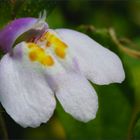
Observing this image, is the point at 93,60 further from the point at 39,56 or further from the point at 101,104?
the point at 101,104

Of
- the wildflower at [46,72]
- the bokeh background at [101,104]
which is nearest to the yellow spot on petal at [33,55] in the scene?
the wildflower at [46,72]

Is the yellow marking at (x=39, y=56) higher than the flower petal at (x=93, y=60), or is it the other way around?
the yellow marking at (x=39, y=56)

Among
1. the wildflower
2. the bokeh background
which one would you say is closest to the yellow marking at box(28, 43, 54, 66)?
the wildflower

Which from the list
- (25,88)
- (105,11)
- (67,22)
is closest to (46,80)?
(25,88)

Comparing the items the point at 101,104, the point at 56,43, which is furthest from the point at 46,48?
the point at 101,104

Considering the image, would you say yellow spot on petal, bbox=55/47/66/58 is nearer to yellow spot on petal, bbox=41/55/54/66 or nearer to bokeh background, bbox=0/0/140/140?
yellow spot on petal, bbox=41/55/54/66

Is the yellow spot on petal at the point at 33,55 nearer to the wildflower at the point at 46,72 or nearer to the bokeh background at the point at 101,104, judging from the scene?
the wildflower at the point at 46,72
